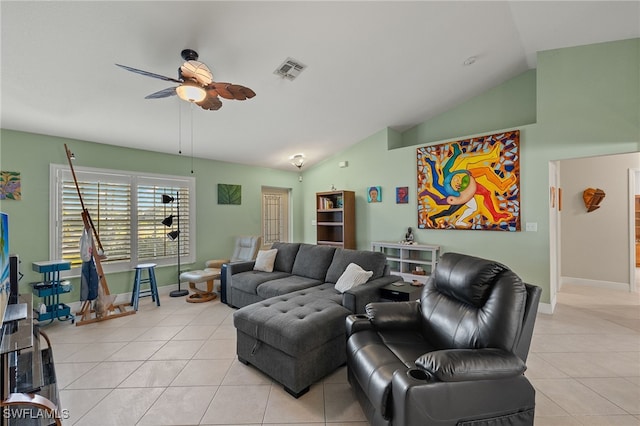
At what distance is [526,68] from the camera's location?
4.07 m

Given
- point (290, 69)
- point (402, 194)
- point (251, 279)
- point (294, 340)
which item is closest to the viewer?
point (294, 340)

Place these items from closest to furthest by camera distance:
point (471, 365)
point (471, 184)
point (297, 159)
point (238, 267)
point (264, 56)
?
point (471, 365) < point (264, 56) < point (238, 267) < point (471, 184) < point (297, 159)

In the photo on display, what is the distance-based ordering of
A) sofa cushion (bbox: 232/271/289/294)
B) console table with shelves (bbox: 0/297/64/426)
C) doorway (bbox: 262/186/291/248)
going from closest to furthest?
1. console table with shelves (bbox: 0/297/64/426)
2. sofa cushion (bbox: 232/271/289/294)
3. doorway (bbox: 262/186/291/248)

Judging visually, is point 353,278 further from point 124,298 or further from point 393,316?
point 124,298

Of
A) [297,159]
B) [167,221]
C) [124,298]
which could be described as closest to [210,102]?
[167,221]

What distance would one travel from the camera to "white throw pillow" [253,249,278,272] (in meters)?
4.13

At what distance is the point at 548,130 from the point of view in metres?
3.63

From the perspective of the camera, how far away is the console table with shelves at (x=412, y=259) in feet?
14.9

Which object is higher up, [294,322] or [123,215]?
[123,215]

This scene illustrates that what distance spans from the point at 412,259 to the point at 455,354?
3449 mm

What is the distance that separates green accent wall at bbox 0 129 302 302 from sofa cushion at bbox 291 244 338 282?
7.15 feet

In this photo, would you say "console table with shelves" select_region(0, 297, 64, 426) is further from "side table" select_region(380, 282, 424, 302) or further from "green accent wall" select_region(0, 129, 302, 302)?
"side table" select_region(380, 282, 424, 302)

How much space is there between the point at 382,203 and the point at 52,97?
4807 mm

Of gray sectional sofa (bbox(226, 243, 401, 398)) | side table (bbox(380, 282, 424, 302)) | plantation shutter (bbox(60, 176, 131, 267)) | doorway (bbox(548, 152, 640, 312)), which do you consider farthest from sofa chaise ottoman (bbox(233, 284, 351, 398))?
doorway (bbox(548, 152, 640, 312))
